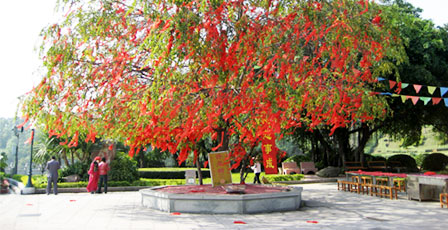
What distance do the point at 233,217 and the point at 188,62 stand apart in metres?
3.97

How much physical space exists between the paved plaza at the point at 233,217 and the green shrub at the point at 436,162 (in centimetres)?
1986

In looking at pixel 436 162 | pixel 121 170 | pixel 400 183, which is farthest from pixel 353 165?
pixel 121 170

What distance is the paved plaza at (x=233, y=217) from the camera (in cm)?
832

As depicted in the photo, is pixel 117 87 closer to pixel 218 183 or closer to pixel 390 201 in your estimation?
pixel 218 183

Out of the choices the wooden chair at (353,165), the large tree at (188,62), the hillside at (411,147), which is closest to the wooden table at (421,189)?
the large tree at (188,62)

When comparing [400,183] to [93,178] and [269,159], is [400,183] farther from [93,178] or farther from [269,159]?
[93,178]

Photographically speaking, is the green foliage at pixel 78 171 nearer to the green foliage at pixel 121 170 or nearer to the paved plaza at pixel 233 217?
the green foliage at pixel 121 170

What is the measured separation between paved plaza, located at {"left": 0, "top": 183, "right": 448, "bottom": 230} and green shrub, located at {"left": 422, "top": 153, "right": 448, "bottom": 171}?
19.9 meters

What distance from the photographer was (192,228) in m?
8.09

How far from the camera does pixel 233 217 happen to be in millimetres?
9500

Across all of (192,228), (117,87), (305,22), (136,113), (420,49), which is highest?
(420,49)

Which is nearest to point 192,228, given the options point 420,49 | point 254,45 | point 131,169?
point 254,45

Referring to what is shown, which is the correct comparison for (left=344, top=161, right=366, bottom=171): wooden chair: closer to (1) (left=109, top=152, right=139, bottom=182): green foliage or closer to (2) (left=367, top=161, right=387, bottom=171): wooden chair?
(2) (left=367, top=161, right=387, bottom=171): wooden chair

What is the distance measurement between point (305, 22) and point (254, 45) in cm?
146
